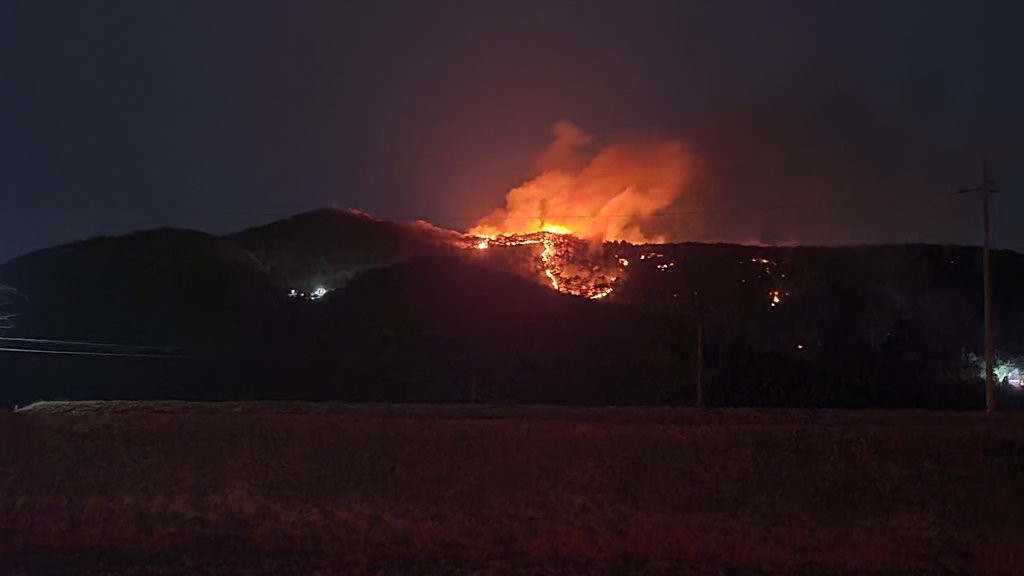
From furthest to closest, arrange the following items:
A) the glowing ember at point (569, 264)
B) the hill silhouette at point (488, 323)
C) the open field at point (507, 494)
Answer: the glowing ember at point (569, 264), the hill silhouette at point (488, 323), the open field at point (507, 494)

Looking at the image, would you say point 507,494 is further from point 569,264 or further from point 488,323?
point 569,264

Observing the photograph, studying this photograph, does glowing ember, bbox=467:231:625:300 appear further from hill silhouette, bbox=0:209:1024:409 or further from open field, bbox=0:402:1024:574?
open field, bbox=0:402:1024:574

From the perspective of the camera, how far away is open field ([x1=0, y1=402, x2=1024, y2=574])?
10500 millimetres

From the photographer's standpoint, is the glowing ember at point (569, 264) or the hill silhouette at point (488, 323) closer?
the hill silhouette at point (488, 323)

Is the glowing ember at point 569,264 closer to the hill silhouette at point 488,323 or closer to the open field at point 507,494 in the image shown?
the hill silhouette at point 488,323

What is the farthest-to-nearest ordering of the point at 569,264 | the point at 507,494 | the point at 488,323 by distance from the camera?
the point at 569,264 → the point at 488,323 → the point at 507,494

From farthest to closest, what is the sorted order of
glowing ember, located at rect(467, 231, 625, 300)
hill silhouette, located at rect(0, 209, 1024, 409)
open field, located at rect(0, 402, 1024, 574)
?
glowing ember, located at rect(467, 231, 625, 300)
hill silhouette, located at rect(0, 209, 1024, 409)
open field, located at rect(0, 402, 1024, 574)

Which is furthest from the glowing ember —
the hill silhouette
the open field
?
the open field

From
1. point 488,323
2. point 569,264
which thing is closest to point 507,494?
point 488,323

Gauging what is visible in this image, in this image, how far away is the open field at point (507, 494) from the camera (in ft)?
34.4

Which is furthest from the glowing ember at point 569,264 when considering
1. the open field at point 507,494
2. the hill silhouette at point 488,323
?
the open field at point 507,494

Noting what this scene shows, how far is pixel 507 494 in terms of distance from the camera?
36.0ft

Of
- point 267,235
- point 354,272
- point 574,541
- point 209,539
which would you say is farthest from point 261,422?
point 267,235

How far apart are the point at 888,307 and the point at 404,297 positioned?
1008 inches
